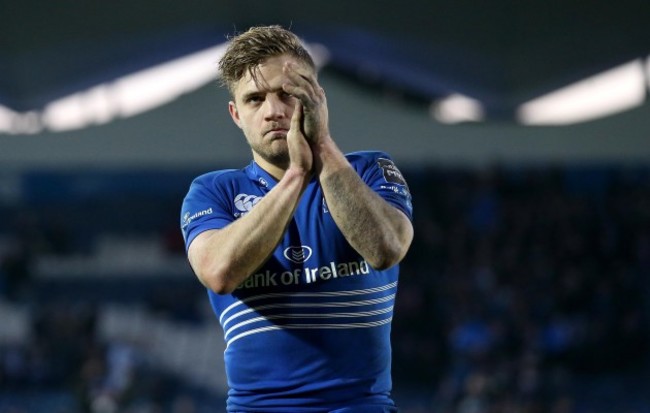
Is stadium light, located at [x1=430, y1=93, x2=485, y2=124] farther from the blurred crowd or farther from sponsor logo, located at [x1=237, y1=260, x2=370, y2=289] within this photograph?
sponsor logo, located at [x1=237, y1=260, x2=370, y2=289]

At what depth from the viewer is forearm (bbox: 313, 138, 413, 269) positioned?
2441 mm

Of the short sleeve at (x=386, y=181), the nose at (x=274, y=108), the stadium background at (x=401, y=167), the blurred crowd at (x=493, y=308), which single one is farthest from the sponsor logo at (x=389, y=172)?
the stadium background at (x=401, y=167)

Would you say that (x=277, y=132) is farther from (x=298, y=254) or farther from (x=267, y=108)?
(x=298, y=254)

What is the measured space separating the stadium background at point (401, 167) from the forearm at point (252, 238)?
521 inches

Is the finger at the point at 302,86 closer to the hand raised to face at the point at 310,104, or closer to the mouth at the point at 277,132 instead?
the hand raised to face at the point at 310,104

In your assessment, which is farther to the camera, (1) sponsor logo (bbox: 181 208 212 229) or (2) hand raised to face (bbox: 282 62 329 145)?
(1) sponsor logo (bbox: 181 208 212 229)

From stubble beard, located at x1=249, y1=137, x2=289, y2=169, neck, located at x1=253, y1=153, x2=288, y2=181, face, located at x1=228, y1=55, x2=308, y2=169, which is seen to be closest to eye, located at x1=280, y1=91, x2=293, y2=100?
face, located at x1=228, y1=55, x2=308, y2=169

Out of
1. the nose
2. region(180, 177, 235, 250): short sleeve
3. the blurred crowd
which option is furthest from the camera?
the blurred crowd

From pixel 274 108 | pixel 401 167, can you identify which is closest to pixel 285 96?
pixel 274 108

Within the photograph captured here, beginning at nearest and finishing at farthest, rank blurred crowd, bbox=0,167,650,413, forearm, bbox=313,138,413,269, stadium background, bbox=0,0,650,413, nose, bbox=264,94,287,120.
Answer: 1. forearm, bbox=313,138,413,269
2. nose, bbox=264,94,287,120
3. blurred crowd, bbox=0,167,650,413
4. stadium background, bbox=0,0,650,413

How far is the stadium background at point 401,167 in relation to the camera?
1606cm

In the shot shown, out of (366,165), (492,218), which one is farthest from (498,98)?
(366,165)

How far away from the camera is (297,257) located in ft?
8.70

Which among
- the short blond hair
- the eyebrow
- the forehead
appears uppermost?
the short blond hair
